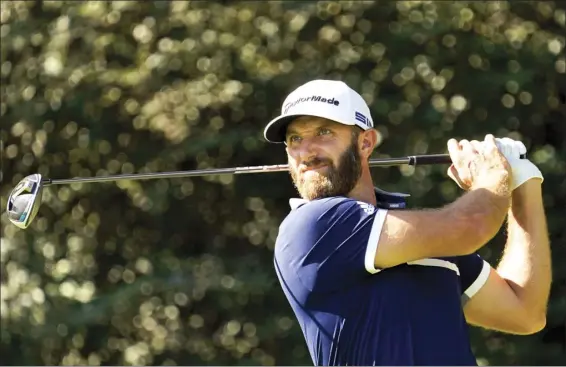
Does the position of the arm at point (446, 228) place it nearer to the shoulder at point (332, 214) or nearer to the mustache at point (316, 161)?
the shoulder at point (332, 214)

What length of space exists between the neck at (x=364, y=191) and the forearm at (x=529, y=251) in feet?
1.30

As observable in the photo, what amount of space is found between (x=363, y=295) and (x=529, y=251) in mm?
641

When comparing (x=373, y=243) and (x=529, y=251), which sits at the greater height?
(x=373, y=243)

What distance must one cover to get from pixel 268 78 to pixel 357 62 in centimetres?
53

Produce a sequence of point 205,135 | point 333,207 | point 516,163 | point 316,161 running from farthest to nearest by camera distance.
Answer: point 205,135 < point 516,163 < point 316,161 < point 333,207

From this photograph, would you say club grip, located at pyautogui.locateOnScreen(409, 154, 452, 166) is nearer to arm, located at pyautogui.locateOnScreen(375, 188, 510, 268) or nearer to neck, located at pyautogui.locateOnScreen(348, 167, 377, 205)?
neck, located at pyautogui.locateOnScreen(348, 167, 377, 205)

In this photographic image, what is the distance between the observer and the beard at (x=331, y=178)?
115 inches

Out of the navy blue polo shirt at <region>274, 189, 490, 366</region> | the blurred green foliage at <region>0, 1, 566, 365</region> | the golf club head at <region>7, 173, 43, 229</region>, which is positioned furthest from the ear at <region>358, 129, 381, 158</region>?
the blurred green foliage at <region>0, 1, 566, 365</region>

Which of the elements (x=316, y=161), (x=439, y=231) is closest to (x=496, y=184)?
(x=439, y=231)

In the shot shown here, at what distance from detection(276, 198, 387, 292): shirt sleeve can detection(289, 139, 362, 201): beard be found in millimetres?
52

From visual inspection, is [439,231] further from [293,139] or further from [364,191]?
[293,139]

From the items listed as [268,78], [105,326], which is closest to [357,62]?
[268,78]

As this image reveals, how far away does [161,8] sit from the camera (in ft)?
23.6

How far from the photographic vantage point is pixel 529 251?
319cm
